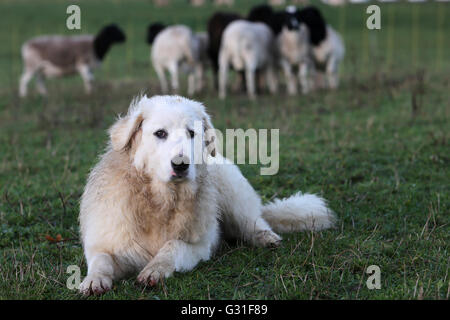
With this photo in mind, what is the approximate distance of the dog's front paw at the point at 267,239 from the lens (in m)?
4.72

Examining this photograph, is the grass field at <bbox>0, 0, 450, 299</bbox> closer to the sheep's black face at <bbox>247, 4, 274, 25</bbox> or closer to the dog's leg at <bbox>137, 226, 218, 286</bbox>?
the dog's leg at <bbox>137, 226, 218, 286</bbox>

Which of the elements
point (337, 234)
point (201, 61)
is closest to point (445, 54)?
point (201, 61)

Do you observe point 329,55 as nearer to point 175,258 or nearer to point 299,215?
point 299,215

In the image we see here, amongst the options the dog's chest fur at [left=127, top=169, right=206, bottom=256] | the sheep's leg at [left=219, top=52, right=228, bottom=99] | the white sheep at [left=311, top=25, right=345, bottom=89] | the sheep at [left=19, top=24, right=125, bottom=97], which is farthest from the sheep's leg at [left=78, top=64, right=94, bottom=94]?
the dog's chest fur at [left=127, top=169, right=206, bottom=256]

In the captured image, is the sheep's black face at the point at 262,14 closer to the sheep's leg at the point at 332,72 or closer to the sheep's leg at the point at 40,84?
the sheep's leg at the point at 332,72

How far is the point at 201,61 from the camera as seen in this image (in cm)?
1462

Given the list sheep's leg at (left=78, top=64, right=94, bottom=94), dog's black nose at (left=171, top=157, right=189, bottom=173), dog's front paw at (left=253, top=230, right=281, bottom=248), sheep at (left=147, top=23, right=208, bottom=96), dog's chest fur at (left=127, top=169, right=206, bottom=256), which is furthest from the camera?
sheep's leg at (left=78, top=64, right=94, bottom=94)

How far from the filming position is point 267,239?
476cm

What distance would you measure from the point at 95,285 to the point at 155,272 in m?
0.40

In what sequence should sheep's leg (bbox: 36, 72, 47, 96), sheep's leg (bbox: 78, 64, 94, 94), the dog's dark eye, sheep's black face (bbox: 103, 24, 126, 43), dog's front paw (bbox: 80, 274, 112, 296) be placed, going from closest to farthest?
dog's front paw (bbox: 80, 274, 112, 296), the dog's dark eye, sheep's leg (bbox: 36, 72, 47, 96), sheep's leg (bbox: 78, 64, 94, 94), sheep's black face (bbox: 103, 24, 126, 43)

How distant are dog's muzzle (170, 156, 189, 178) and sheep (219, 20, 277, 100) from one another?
8927 millimetres

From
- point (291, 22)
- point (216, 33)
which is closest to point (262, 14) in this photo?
point (216, 33)

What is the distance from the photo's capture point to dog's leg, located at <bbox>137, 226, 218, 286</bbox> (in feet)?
12.6
